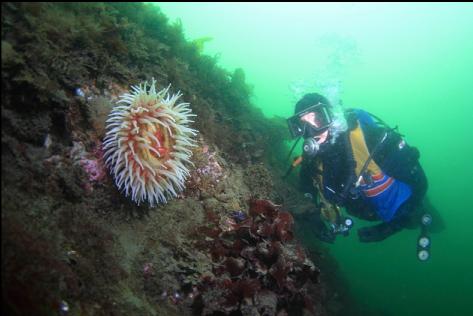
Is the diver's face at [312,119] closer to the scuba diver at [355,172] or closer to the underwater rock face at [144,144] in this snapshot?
the scuba diver at [355,172]

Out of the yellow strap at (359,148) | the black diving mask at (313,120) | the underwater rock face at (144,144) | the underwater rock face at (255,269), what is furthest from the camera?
the yellow strap at (359,148)

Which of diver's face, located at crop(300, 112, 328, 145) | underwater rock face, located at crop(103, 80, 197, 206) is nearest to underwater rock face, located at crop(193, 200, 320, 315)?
underwater rock face, located at crop(103, 80, 197, 206)

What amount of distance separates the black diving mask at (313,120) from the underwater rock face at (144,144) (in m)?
3.88

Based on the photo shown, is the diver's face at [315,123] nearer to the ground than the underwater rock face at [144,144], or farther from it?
farther from it

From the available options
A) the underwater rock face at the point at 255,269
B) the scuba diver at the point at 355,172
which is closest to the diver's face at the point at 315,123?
the scuba diver at the point at 355,172

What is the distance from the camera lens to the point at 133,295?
127 inches

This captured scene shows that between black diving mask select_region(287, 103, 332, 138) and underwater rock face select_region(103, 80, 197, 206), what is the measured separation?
12.7 feet

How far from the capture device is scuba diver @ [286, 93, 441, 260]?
6883mm

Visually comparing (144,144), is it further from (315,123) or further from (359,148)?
(359,148)

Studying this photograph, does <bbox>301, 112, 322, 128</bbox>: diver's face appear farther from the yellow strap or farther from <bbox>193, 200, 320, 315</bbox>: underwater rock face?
<bbox>193, 200, 320, 315</bbox>: underwater rock face

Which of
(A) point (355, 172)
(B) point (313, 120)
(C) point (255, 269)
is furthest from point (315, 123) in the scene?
(C) point (255, 269)

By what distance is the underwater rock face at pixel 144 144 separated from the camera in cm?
324

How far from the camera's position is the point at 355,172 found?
6863 mm

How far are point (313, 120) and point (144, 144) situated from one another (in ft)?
15.1
